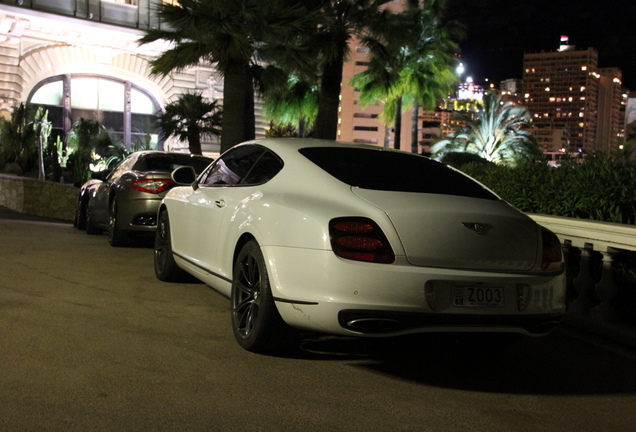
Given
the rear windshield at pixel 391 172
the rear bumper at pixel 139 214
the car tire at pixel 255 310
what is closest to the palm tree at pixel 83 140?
the rear bumper at pixel 139 214

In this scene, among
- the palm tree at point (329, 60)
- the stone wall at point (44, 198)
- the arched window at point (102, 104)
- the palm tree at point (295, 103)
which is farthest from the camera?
the arched window at point (102, 104)

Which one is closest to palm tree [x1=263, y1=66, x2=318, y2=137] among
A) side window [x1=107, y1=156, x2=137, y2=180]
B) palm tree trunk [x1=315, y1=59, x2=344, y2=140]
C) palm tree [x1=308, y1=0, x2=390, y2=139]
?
palm tree [x1=308, y1=0, x2=390, y2=139]

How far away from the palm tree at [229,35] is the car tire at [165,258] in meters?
9.74

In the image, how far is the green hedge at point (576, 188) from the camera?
7.14 meters

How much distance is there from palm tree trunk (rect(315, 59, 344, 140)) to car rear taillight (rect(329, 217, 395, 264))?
52.1 ft

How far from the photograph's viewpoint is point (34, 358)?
4.65 meters

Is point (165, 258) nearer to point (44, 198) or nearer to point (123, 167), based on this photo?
point (123, 167)

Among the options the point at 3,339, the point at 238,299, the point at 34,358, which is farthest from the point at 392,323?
the point at 3,339

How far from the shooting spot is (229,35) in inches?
675

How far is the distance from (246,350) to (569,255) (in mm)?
3361

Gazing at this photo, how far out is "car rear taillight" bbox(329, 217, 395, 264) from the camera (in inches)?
173

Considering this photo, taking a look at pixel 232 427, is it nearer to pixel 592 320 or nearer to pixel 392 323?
pixel 392 323

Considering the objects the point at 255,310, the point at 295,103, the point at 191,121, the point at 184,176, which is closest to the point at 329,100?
the point at 295,103

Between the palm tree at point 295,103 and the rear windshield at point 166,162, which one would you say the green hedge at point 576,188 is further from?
the palm tree at point 295,103
